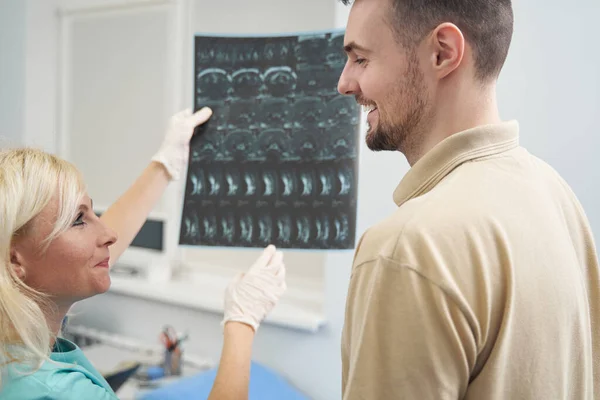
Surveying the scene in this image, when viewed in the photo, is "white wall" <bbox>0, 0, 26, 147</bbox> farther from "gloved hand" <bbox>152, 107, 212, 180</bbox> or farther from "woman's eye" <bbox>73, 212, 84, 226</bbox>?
"woman's eye" <bbox>73, 212, 84, 226</bbox>

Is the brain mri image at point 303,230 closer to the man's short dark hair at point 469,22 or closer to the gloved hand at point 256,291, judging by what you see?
the gloved hand at point 256,291

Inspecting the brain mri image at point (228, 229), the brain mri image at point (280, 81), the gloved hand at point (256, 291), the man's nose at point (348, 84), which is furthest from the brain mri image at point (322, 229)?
the man's nose at point (348, 84)

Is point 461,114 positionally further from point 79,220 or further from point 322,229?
point 79,220

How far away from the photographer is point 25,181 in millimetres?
1066

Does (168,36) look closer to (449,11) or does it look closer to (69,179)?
(69,179)

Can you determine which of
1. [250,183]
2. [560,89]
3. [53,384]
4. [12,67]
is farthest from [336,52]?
[12,67]

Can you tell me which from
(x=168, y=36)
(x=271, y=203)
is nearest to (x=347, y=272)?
(x=271, y=203)

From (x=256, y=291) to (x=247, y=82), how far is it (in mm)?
548

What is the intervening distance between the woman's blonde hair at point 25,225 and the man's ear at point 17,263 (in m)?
0.01

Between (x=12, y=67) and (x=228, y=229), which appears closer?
(x=228, y=229)

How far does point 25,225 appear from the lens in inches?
41.9

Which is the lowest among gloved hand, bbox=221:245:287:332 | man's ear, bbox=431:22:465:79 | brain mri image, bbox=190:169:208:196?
gloved hand, bbox=221:245:287:332

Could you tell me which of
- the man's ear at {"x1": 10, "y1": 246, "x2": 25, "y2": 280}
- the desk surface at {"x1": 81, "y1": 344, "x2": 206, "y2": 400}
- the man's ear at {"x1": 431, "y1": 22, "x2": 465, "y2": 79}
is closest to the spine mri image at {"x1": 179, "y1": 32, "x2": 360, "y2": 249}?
the man's ear at {"x1": 10, "y1": 246, "x2": 25, "y2": 280}

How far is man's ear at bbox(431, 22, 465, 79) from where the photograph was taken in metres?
0.78
